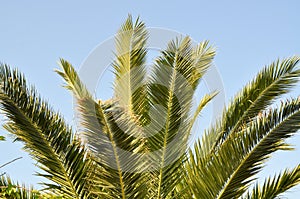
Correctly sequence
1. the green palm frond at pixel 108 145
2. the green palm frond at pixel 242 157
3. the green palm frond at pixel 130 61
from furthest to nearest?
the green palm frond at pixel 130 61 < the green palm frond at pixel 242 157 < the green palm frond at pixel 108 145

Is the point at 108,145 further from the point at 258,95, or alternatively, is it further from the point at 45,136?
the point at 258,95

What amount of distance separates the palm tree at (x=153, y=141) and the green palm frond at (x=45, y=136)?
0.04ft

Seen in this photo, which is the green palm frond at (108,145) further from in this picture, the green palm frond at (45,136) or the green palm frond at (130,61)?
the green palm frond at (130,61)

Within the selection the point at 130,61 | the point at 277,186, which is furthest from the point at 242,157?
the point at 130,61

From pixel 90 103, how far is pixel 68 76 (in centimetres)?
172

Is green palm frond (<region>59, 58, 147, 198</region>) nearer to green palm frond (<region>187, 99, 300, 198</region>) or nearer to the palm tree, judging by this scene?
the palm tree

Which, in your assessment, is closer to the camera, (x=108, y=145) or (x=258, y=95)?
(x=108, y=145)

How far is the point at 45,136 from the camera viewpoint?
7582 mm

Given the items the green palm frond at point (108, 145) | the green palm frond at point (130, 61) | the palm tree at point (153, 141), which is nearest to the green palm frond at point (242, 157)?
the palm tree at point (153, 141)

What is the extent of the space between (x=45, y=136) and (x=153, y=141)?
161cm

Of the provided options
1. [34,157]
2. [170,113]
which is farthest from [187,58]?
[34,157]

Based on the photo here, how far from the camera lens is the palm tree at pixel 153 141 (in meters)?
7.08

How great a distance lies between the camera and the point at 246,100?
9227mm

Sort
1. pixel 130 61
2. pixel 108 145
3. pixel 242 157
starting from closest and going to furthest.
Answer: pixel 108 145
pixel 242 157
pixel 130 61
